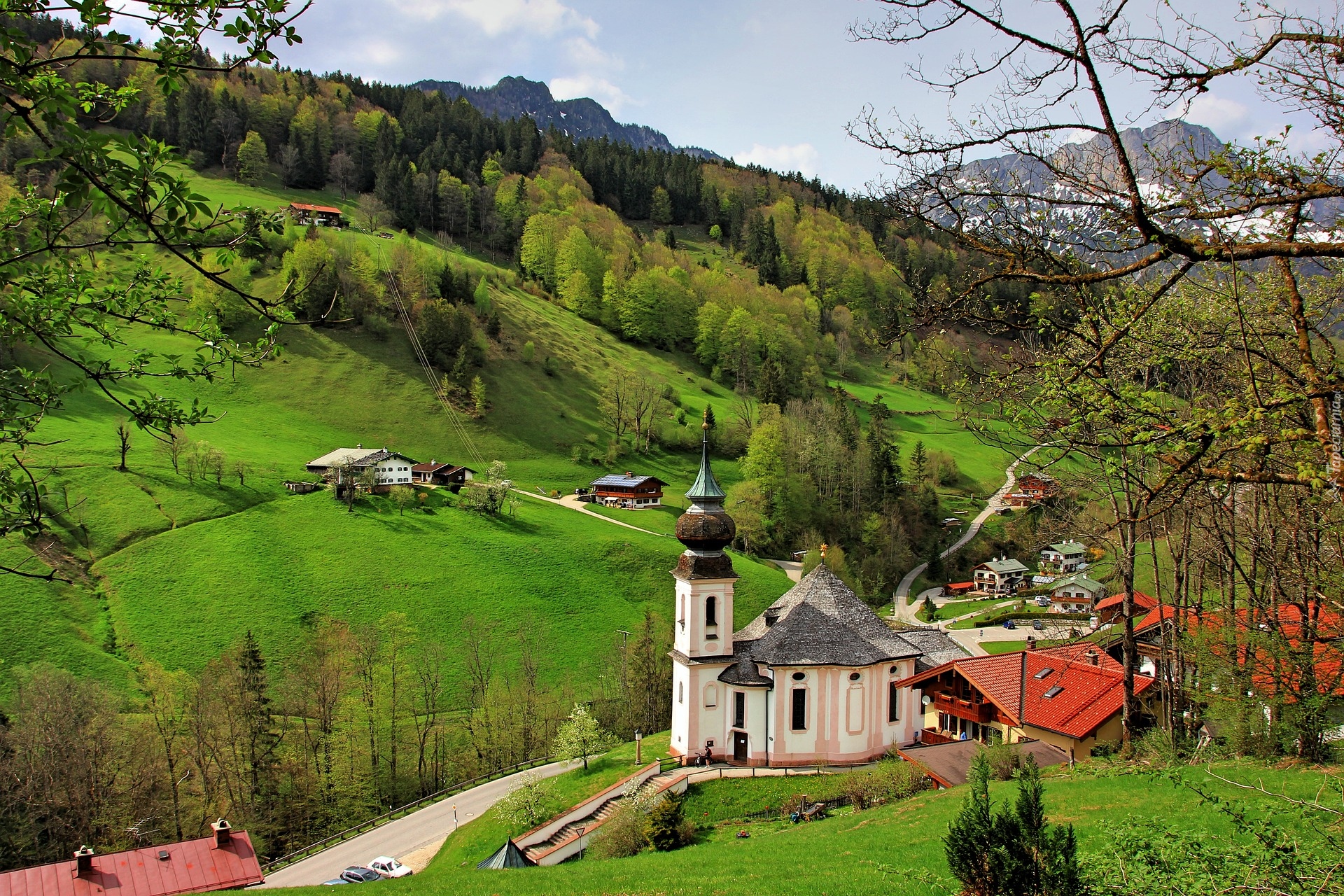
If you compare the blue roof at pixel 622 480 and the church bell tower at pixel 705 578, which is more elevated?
the blue roof at pixel 622 480

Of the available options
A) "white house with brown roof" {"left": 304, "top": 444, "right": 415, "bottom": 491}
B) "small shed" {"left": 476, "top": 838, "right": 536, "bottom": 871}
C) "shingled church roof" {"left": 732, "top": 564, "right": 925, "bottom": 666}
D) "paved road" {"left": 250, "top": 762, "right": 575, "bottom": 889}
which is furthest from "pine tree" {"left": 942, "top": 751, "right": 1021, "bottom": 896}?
"white house with brown roof" {"left": 304, "top": 444, "right": 415, "bottom": 491}

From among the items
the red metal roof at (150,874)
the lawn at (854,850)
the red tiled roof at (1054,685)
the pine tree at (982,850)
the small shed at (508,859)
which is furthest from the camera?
the red tiled roof at (1054,685)

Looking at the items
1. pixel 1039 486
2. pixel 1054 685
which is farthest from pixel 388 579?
pixel 1039 486

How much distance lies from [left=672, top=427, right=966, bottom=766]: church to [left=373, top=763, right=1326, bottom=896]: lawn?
7.65 m

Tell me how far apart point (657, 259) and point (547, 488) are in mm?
75288

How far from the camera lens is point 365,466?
197 feet

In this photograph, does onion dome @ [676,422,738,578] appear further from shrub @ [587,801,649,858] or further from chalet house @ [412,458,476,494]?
chalet house @ [412,458,476,494]

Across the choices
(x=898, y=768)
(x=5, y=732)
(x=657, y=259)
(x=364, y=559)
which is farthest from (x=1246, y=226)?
(x=657, y=259)

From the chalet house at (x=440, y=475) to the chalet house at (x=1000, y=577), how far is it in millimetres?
42198

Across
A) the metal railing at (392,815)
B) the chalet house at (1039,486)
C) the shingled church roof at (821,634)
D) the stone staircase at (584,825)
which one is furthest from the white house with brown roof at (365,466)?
the chalet house at (1039,486)

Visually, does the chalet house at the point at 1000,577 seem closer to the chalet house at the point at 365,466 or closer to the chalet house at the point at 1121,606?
the chalet house at the point at 1121,606

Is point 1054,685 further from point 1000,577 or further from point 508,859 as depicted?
point 1000,577

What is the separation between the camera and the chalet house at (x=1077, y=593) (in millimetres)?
61812

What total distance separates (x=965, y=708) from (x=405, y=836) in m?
21.4
